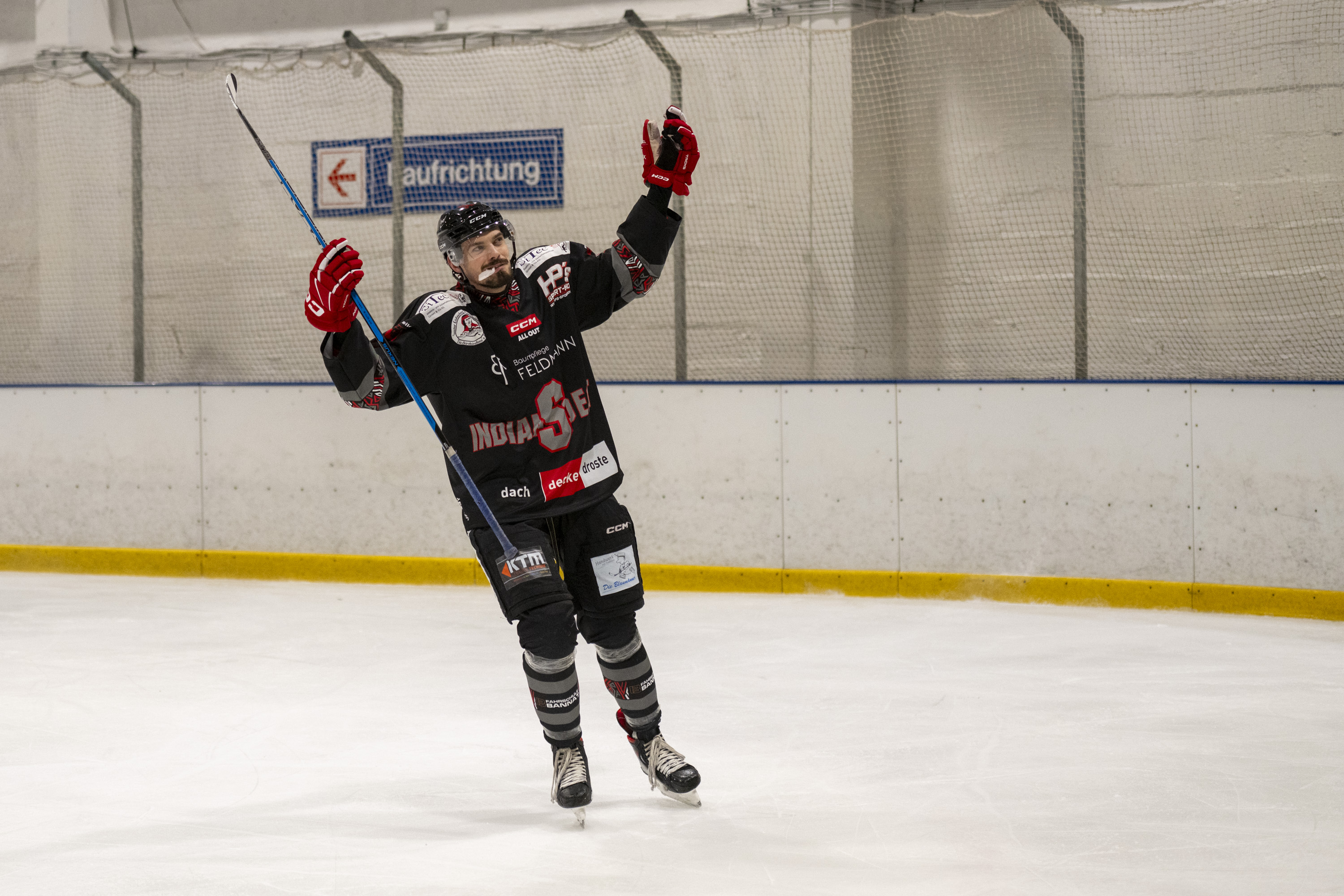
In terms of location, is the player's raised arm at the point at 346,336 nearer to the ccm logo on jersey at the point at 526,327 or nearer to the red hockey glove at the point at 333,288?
the red hockey glove at the point at 333,288

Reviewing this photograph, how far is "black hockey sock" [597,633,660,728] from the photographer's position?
2811 millimetres

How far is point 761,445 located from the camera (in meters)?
5.73

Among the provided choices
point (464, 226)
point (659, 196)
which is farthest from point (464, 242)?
point (659, 196)

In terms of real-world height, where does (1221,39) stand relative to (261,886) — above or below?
above

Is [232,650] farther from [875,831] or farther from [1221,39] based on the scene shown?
[1221,39]

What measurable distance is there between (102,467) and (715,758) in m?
4.56

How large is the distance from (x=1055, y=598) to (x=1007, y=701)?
5.78 ft

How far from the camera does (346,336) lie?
257 cm

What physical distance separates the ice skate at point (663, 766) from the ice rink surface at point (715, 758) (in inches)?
2.4

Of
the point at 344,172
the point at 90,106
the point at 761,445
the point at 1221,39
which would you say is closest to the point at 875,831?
the point at 761,445

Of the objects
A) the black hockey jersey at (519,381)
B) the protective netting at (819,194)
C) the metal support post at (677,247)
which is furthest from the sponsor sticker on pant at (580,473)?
the metal support post at (677,247)

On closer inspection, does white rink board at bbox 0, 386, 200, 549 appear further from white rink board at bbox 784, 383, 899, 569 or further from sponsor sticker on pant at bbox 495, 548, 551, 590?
sponsor sticker on pant at bbox 495, 548, 551, 590

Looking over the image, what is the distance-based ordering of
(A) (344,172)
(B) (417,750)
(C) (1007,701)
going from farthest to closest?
(A) (344,172)
(C) (1007,701)
(B) (417,750)

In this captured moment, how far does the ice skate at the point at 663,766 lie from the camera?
2682mm
